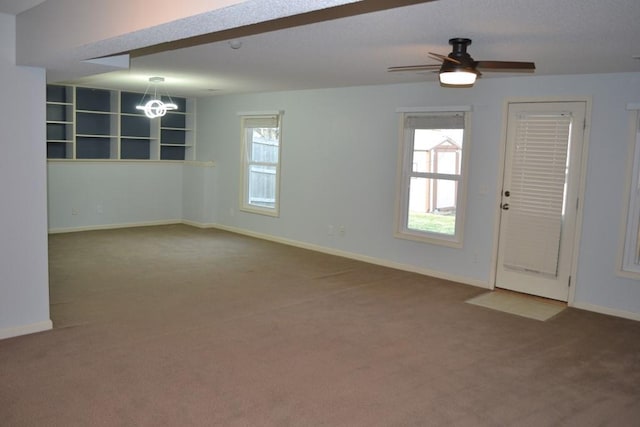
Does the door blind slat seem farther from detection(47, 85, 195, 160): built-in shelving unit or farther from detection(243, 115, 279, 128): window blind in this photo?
detection(47, 85, 195, 160): built-in shelving unit

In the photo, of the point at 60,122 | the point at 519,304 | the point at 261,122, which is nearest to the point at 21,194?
the point at 519,304

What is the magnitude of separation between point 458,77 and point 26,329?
11.9 ft

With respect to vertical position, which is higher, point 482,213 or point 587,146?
point 587,146

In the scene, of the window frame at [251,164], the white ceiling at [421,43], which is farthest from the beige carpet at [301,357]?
the window frame at [251,164]

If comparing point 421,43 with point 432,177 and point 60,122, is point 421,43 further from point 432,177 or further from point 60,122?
point 60,122

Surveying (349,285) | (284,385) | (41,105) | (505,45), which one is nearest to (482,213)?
(349,285)

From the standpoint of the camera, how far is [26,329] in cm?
388

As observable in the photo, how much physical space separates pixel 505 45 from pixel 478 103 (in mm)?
1753

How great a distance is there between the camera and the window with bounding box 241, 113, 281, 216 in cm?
801

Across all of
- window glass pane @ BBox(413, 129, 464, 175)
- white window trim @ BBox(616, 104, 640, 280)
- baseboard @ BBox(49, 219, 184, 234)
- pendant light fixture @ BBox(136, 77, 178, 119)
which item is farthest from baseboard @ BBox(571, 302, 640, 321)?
baseboard @ BBox(49, 219, 184, 234)

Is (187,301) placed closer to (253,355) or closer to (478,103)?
(253,355)

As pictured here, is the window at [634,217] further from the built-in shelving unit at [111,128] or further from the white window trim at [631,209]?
the built-in shelving unit at [111,128]

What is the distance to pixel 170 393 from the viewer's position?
3.03 meters

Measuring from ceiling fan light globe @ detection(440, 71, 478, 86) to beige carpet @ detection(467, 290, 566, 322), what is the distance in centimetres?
225
